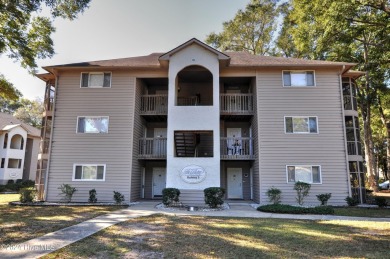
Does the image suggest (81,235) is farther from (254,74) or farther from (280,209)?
(254,74)

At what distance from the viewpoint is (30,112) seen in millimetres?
49156

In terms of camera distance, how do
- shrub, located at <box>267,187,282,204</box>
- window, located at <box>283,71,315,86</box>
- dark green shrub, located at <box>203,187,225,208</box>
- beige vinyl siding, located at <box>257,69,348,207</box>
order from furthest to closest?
window, located at <box>283,71,315,86</box> → beige vinyl siding, located at <box>257,69,348,207</box> → shrub, located at <box>267,187,282,204</box> → dark green shrub, located at <box>203,187,225,208</box>

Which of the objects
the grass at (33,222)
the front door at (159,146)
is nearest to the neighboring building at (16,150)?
the front door at (159,146)

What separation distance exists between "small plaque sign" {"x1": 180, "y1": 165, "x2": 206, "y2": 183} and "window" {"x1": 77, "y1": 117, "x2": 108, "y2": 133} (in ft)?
17.5

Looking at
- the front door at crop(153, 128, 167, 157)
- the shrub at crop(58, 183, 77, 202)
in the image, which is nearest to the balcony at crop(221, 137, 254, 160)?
the front door at crop(153, 128, 167, 157)

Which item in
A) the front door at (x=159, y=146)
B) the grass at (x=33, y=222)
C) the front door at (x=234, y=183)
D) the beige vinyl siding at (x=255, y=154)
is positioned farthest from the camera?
the front door at (x=234, y=183)

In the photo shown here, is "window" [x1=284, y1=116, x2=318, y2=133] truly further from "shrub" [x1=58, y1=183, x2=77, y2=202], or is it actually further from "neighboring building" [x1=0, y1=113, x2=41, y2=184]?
"neighboring building" [x1=0, y1=113, x2=41, y2=184]

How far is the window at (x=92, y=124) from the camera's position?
15789 mm

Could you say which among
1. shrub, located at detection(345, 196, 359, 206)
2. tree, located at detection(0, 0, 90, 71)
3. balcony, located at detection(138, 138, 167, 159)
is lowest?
shrub, located at detection(345, 196, 359, 206)

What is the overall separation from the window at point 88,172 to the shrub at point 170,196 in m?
4.25

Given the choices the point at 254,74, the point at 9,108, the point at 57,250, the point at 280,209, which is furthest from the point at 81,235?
the point at 9,108

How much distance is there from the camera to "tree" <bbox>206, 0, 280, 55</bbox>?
28.6m

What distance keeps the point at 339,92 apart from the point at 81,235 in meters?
15.0

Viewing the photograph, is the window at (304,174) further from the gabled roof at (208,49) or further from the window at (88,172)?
the window at (88,172)
